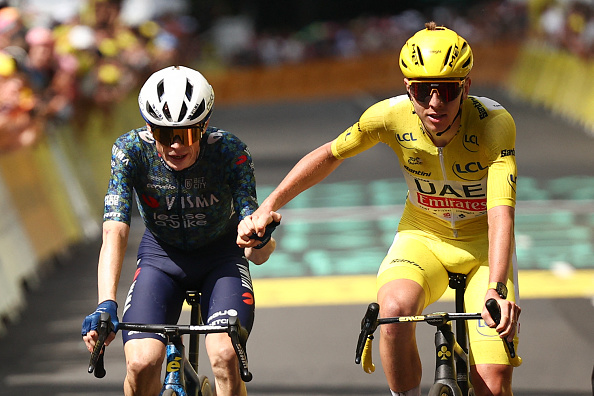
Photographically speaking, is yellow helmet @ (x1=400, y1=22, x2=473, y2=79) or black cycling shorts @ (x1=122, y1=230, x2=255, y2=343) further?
black cycling shorts @ (x1=122, y1=230, x2=255, y2=343)

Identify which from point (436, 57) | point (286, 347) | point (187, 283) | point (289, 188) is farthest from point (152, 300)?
point (286, 347)

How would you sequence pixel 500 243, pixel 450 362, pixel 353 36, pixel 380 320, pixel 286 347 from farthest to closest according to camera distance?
pixel 353 36 → pixel 286 347 → pixel 450 362 → pixel 500 243 → pixel 380 320

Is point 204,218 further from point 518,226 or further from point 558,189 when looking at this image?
point 558,189

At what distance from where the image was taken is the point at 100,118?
52.4 ft

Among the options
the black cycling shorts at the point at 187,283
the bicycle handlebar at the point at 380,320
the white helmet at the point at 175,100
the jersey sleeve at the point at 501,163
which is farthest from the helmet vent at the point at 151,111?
the jersey sleeve at the point at 501,163

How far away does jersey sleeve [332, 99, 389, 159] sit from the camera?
590 cm

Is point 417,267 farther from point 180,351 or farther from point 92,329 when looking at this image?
point 92,329

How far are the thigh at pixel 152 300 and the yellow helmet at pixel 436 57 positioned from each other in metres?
1.72

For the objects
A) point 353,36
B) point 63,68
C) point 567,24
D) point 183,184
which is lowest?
point 183,184

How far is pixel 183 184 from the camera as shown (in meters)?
5.80

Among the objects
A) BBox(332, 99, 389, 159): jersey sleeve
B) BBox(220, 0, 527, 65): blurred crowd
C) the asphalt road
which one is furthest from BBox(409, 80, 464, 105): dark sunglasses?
BBox(220, 0, 527, 65): blurred crowd

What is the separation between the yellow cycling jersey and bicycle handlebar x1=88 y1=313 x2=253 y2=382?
1.37 metres

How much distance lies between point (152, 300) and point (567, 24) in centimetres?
2347

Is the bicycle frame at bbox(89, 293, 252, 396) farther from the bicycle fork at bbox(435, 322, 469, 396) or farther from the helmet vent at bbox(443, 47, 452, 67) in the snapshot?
the helmet vent at bbox(443, 47, 452, 67)
